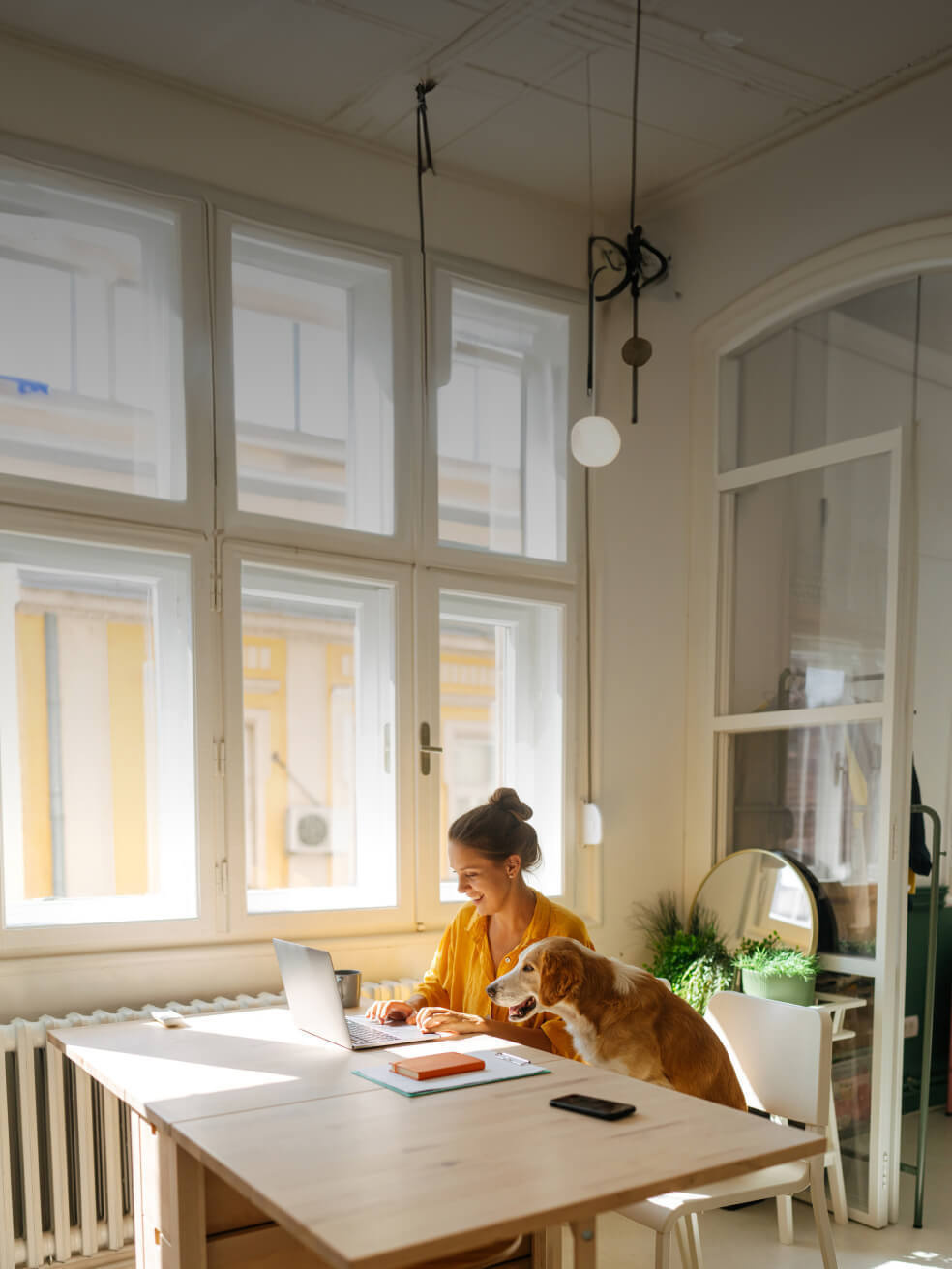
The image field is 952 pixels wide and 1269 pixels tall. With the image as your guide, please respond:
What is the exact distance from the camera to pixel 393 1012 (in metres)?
2.43

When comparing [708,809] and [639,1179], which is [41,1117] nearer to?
[639,1179]

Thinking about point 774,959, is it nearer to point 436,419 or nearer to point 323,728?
point 323,728

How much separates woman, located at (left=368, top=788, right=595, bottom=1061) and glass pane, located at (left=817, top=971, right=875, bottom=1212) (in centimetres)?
113

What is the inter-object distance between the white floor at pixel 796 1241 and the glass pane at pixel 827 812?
73 cm

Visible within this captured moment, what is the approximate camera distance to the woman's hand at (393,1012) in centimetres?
242

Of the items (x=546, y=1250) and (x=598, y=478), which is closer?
(x=546, y=1250)

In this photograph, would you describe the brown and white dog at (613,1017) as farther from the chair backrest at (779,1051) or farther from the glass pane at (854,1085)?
the glass pane at (854,1085)

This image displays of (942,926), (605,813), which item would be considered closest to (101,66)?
(605,813)

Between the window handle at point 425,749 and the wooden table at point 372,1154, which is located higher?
the window handle at point 425,749

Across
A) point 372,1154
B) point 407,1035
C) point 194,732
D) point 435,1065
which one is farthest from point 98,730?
point 372,1154

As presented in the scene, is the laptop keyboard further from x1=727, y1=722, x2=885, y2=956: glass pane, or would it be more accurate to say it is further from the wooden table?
x1=727, y1=722, x2=885, y2=956: glass pane

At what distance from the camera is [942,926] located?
4.11 m

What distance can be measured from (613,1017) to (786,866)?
136 cm

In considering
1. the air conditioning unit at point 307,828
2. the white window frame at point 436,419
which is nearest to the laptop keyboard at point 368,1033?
the air conditioning unit at point 307,828
